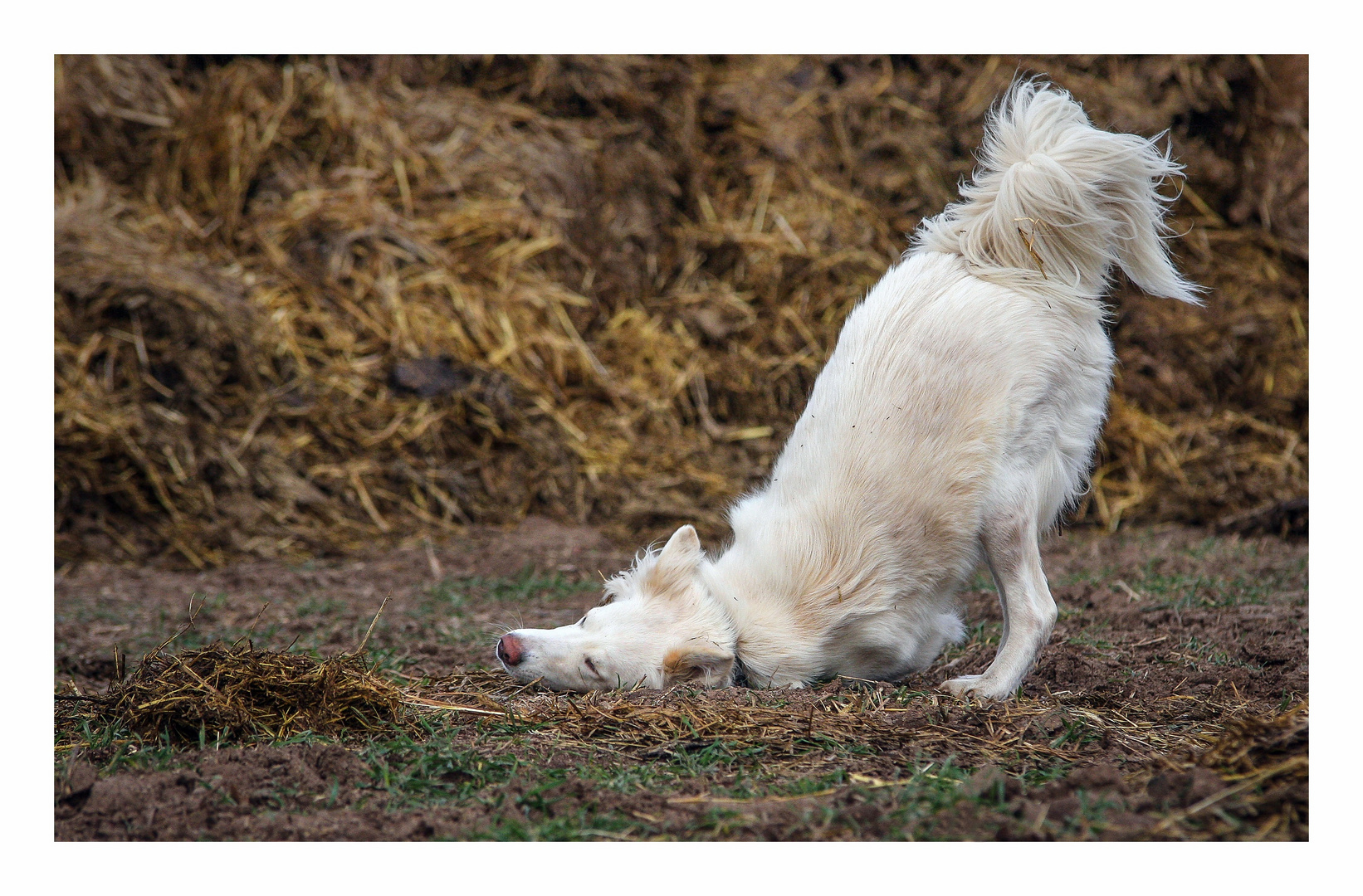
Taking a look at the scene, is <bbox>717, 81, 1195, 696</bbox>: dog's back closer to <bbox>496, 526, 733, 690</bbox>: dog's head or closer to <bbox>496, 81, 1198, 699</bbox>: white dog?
<bbox>496, 81, 1198, 699</bbox>: white dog

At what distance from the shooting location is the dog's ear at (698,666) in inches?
147

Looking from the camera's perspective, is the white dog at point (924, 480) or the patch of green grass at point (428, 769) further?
the white dog at point (924, 480)

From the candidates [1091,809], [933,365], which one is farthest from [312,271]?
[1091,809]

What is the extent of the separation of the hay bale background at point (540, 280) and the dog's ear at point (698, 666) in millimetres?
3473

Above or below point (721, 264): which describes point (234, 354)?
below

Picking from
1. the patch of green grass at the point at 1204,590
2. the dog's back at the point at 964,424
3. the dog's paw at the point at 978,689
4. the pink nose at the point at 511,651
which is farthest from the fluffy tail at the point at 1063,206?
the pink nose at the point at 511,651

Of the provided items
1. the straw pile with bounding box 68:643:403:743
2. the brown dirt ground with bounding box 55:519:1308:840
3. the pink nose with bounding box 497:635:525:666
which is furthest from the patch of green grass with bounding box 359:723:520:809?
the pink nose with bounding box 497:635:525:666

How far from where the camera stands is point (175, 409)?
290 inches

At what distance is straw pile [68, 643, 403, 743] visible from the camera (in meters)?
3.32

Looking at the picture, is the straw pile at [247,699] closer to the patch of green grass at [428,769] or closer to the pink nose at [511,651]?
the patch of green grass at [428,769]

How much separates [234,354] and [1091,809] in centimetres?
661

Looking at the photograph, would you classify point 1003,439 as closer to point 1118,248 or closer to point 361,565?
point 1118,248

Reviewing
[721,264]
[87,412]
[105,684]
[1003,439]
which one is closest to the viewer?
[1003,439]

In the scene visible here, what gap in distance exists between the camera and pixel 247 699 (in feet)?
11.2
